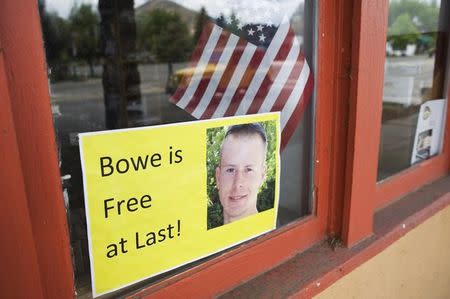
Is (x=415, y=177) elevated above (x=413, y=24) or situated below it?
below

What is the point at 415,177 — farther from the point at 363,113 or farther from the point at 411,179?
the point at 363,113

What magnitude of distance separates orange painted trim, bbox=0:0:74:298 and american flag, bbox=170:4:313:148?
0.47m

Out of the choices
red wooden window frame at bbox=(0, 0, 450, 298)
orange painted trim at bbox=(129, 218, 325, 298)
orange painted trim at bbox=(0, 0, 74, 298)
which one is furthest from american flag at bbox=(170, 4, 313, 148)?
orange painted trim at bbox=(0, 0, 74, 298)

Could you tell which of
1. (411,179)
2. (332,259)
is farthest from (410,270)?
(332,259)

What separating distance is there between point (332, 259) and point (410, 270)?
0.77m

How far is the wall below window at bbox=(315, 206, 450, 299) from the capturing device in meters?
1.64

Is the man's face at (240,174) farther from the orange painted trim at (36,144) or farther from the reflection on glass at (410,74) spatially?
the reflection on glass at (410,74)

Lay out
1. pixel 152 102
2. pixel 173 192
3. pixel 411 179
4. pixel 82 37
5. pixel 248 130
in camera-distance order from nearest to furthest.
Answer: pixel 173 192 → pixel 248 130 → pixel 152 102 → pixel 411 179 → pixel 82 37

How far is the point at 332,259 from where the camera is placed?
1.51 metres

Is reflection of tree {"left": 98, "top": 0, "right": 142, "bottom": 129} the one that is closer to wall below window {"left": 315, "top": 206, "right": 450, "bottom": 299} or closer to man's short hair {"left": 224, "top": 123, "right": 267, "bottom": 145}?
man's short hair {"left": 224, "top": 123, "right": 267, "bottom": 145}

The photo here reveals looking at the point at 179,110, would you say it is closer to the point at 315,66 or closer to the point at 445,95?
the point at 315,66

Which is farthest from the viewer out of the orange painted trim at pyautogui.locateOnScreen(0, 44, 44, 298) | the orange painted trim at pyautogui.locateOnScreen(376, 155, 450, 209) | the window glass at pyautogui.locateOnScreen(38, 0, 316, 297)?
the orange painted trim at pyautogui.locateOnScreen(376, 155, 450, 209)

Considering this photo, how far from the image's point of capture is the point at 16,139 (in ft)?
2.64

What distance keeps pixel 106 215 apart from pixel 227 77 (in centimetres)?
59
